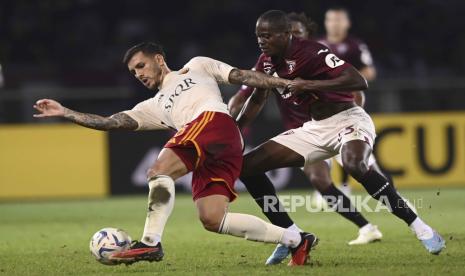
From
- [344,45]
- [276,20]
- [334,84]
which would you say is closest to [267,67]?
[276,20]

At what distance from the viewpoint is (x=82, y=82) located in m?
17.5

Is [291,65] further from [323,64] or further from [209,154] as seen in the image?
[209,154]

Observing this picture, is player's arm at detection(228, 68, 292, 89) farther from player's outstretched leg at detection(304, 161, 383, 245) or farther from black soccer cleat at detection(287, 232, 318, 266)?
player's outstretched leg at detection(304, 161, 383, 245)

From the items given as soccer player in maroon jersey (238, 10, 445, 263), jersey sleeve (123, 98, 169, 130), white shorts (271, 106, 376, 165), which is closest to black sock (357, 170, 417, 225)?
soccer player in maroon jersey (238, 10, 445, 263)

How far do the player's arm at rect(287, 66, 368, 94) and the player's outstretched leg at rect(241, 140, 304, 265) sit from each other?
59 cm

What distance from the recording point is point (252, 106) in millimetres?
7023

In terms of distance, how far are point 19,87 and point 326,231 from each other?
926cm

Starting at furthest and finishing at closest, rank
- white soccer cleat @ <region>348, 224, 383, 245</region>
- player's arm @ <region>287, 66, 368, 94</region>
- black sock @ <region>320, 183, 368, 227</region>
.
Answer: black sock @ <region>320, 183, 368, 227</region> < white soccer cleat @ <region>348, 224, 383, 245</region> < player's arm @ <region>287, 66, 368, 94</region>

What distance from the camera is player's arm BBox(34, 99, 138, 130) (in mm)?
6496

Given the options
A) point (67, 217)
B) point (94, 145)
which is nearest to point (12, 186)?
point (94, 145)

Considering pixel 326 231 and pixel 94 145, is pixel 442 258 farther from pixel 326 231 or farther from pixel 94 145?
pixel 94 145

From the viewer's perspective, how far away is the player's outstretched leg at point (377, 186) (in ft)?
21.6

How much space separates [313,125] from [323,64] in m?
0.60

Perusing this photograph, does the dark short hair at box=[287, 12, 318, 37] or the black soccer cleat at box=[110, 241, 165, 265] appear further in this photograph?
the dark short hair at box=[287, 12, 318, 37]
